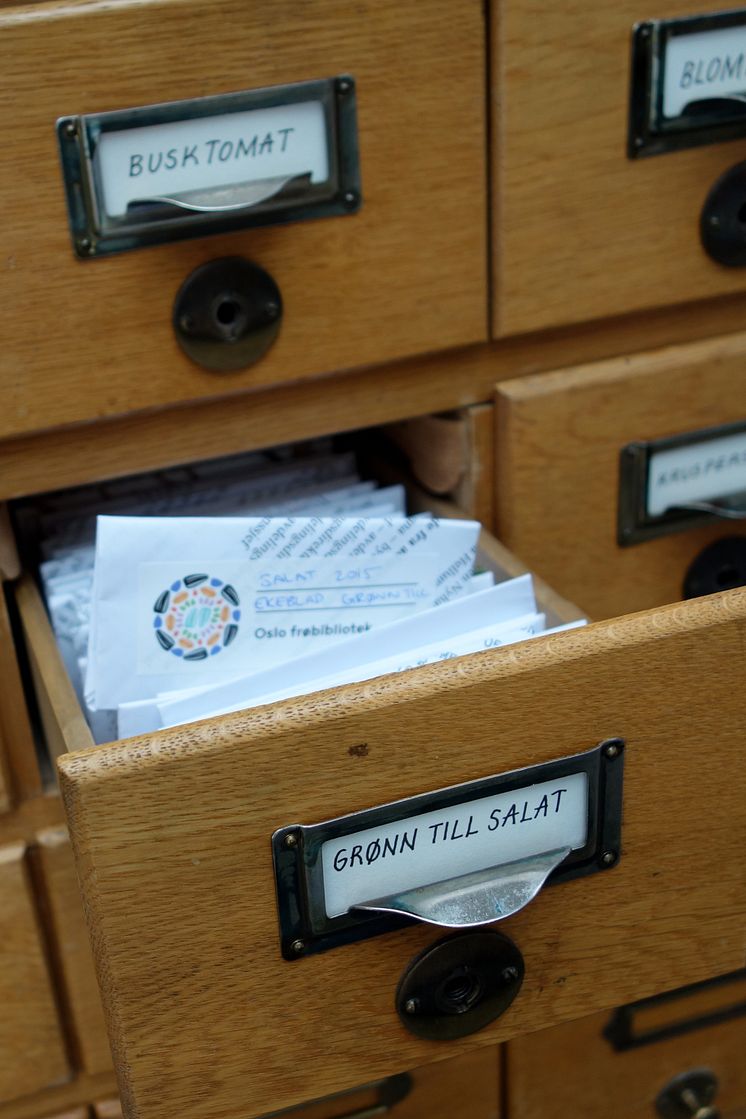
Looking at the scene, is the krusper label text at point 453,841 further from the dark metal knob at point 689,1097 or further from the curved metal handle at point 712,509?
the dark metal knob at point 689,1097

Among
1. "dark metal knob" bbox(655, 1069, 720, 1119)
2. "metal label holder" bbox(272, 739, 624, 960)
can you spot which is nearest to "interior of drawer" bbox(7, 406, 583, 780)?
"metal label holder" bbox(272, 739, 624, 960)

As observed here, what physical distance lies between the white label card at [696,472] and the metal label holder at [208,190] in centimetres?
22

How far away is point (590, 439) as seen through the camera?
63cm

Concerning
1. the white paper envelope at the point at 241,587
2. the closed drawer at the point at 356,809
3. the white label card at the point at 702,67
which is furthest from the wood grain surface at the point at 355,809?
the white label card at the point at 702,67

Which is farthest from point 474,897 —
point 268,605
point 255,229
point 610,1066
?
point 610,1066

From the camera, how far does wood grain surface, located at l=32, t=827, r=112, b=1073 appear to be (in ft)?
2.02

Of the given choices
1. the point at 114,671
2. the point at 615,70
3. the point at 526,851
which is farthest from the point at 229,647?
the point at 615,70

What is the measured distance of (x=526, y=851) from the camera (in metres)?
0.45

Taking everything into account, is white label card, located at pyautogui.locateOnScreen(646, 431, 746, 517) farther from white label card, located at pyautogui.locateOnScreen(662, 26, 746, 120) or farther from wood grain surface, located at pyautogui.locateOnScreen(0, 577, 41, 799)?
wood grain surface, located at pyautogui.locateOnScreen(0, 577, 41, 799)

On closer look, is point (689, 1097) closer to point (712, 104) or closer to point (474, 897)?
point (474, 897)

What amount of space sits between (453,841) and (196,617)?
0.56 feet

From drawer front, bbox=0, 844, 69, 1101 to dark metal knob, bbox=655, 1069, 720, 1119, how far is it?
37 cm

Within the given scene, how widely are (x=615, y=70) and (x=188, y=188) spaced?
0.63 feet

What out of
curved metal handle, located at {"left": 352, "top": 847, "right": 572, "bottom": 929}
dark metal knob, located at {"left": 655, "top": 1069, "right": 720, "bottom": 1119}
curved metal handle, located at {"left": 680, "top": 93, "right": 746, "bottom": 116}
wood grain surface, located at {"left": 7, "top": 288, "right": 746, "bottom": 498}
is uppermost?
curved metal handle, located at {"left": 680, "top": 93, "right": 746, "bottom": 116}
